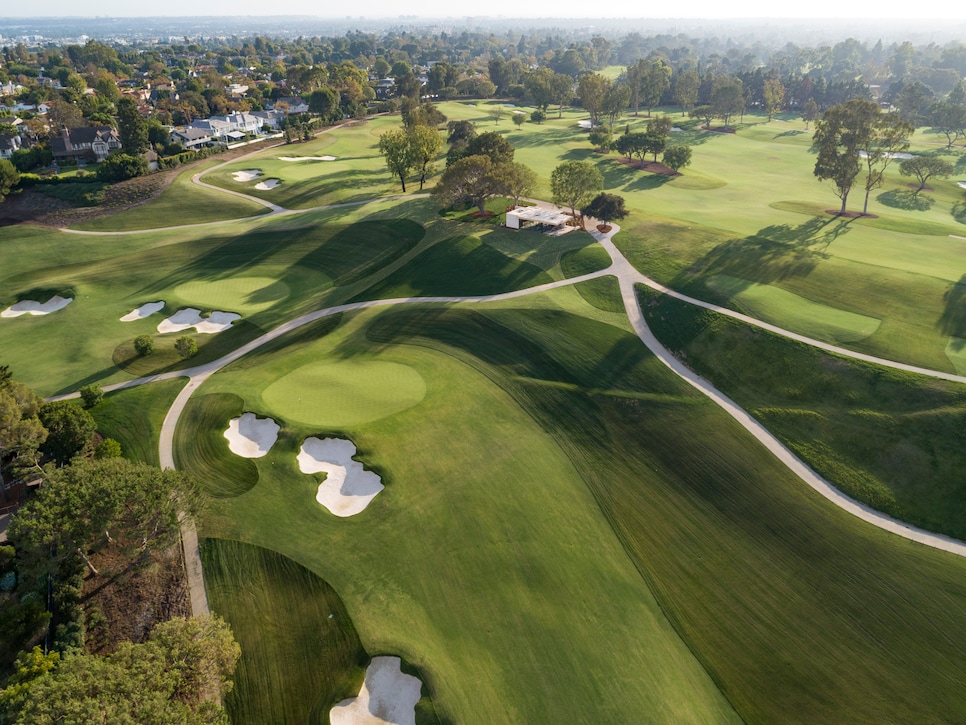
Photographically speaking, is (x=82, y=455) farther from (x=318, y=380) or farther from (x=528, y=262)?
(x=528, y=262)

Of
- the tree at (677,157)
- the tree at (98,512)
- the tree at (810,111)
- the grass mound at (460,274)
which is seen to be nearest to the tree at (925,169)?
the tree at (677,157)

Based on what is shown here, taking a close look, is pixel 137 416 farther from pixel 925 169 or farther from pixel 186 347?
pixel 925 169

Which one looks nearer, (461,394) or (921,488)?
(921,488)

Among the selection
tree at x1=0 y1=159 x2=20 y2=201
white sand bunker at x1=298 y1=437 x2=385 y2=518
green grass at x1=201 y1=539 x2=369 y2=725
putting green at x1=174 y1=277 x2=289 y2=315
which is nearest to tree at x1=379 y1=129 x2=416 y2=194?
putting green at x1=174 y1=277 x2=289 y2=315

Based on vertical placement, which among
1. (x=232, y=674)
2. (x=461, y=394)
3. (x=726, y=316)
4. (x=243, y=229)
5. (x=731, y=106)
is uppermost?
(x=731, y=106)

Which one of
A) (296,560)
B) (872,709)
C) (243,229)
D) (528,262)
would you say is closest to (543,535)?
(296,560)
